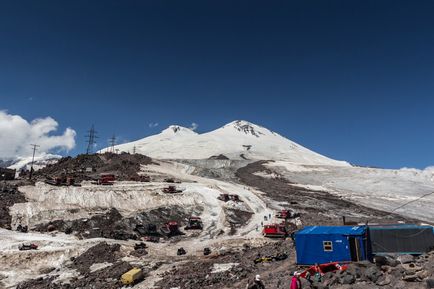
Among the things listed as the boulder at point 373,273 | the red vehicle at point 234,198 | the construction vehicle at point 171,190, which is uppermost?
the construction vehicle at point 171,190

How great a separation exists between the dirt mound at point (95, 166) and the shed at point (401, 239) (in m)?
55.3

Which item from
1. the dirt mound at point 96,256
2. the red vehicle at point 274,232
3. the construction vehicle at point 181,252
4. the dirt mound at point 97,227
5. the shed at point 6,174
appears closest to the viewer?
the dirt mound at point 96,256

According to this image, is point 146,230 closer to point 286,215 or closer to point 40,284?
point 40,284

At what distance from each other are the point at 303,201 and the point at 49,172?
56.7 meters

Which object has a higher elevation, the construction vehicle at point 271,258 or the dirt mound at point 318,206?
the dirt mound at point 318,206

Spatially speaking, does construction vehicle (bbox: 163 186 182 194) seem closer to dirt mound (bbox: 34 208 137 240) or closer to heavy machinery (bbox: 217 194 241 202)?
heavy machinery (bbox: 217 194 241 202)

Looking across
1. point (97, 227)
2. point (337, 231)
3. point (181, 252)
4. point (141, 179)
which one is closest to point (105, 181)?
point (141, 179)

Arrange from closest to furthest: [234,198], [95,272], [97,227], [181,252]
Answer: [95,272] → [181,252] → [97,227] → [234,198]

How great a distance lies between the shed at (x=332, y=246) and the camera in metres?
25.5

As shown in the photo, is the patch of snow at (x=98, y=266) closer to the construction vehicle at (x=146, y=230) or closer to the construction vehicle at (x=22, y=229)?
the construction vehicle at (x=146, y=230)

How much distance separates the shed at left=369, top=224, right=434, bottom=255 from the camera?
1046 inches

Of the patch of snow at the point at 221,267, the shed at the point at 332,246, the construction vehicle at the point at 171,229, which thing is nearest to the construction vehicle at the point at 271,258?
the patch of snow at the point at 221,267

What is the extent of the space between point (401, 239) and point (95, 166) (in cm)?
7343

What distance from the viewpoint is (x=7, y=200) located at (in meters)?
52.8
